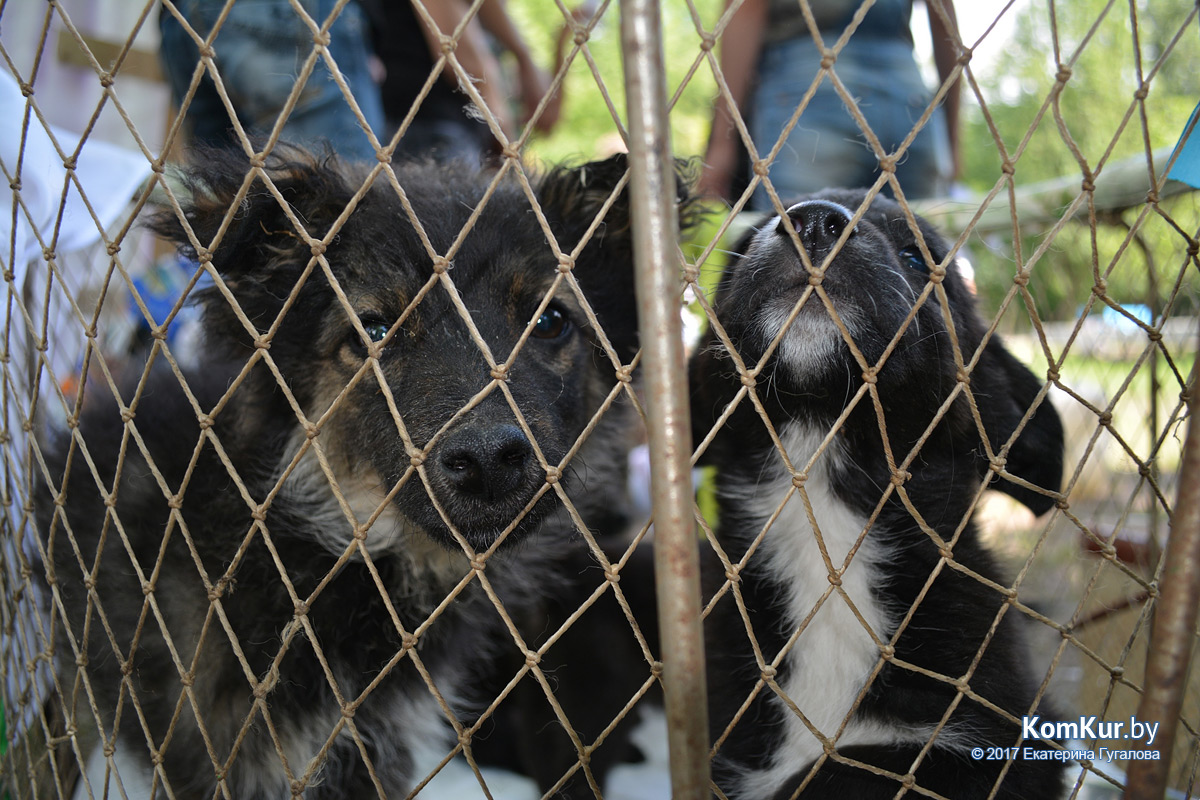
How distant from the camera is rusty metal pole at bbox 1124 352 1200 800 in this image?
4.04 ft

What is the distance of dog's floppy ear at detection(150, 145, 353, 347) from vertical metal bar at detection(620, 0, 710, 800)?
1.34m

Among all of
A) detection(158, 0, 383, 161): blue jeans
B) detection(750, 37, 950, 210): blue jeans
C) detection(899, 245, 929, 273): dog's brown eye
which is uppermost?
detection(750, 37, 950, 210): blue jeans

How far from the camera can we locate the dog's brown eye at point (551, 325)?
2608 millimetres

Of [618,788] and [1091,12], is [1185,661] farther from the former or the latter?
[1091,12]

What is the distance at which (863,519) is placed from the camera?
2.20m

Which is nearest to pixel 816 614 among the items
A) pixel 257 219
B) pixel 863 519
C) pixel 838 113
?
pixel 863 519

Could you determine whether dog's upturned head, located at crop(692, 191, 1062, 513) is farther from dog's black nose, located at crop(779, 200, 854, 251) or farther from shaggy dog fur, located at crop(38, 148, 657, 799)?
shaggy dog fur, located at crop(38, 148, 657, 799)

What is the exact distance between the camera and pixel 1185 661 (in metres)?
1.24

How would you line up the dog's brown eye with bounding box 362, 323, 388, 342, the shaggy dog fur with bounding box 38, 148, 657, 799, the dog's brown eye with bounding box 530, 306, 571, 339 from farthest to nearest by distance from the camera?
the dog's brown eye with bounding box 530, 306, 571, 339
the dog's brown eye with bounding box 362, 323, 388, 342
the shaggy dog fur with bounding box 38, 148, 657, 799

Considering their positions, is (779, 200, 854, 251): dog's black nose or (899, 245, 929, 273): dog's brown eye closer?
(779, 200, 854, 251): dog's black nose

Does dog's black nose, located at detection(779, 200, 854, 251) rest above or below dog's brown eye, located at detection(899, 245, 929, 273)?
below

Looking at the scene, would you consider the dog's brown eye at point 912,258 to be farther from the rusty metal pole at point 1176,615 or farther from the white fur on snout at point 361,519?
the white fur on snout at point 361,519

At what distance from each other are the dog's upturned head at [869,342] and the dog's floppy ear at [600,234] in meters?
0.43

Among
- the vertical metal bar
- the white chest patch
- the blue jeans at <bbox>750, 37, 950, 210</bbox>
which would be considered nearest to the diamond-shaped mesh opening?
the white chest patch
